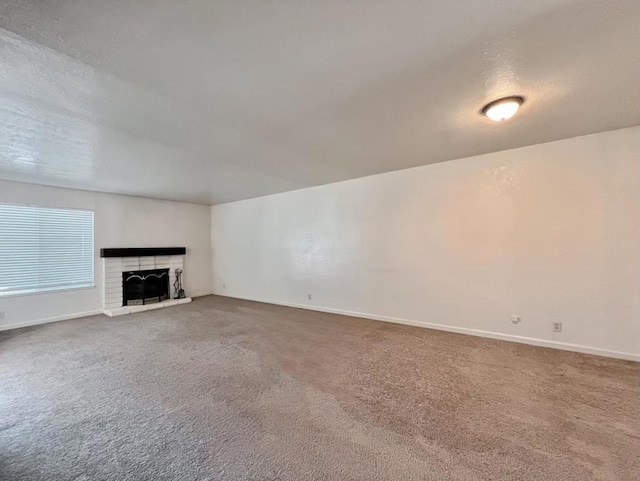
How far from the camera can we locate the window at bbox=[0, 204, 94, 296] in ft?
14.7

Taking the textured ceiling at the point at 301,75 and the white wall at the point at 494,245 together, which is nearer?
the textured ceiling at the point at 301,75

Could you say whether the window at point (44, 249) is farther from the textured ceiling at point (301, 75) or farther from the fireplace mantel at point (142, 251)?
the textured ceiling at point (301, 75)

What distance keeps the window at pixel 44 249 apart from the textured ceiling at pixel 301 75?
1.95 metres

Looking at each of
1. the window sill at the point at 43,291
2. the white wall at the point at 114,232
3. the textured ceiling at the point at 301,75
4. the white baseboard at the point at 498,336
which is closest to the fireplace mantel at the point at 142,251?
the white wall at the point at 114,232

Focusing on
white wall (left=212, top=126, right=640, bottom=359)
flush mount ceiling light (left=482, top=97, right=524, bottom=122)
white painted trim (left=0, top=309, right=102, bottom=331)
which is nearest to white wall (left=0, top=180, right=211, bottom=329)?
white painted trim (left=0, top=309, right=102, bottom=331)

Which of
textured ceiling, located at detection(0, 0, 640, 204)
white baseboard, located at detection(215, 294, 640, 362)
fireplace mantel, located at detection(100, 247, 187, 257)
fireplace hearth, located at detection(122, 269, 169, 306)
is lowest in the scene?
white baseboard, located at detection(215, 294, 640, 362)

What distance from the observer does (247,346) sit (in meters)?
3.49

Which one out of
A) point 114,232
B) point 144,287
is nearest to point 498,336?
point 144,287

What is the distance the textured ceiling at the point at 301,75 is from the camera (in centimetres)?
141

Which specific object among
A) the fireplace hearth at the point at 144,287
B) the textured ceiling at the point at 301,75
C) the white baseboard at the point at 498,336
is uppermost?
the textured ceiling at the point at 301,75

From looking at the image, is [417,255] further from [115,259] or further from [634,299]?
[115,259]

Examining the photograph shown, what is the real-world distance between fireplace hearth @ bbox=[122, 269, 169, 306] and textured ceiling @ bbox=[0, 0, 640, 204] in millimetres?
3043

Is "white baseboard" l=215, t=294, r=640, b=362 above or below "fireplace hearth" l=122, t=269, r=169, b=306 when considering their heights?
below

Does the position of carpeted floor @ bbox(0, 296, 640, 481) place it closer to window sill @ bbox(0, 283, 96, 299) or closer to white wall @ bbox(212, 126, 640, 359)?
white wall @ bbox(212, 126, 640, 359)
